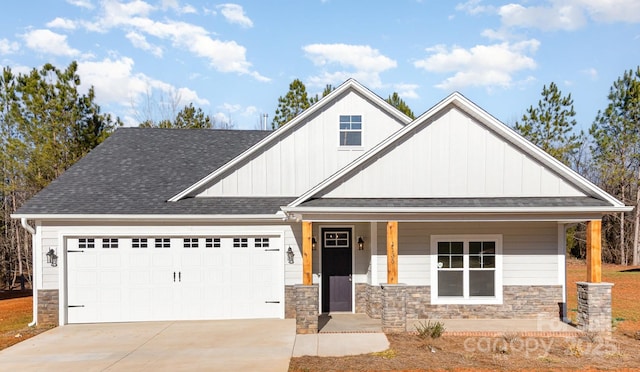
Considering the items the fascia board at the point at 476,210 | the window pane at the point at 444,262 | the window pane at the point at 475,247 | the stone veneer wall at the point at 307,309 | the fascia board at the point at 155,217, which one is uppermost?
the fascia board at the point at 476,210

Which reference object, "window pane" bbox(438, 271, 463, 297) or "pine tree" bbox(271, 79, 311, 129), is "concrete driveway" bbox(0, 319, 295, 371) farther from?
"pine tree" bbox(271, 79, 311, 129)

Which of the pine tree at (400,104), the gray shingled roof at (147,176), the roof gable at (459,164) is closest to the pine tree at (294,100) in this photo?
the pine tree at (400,104)

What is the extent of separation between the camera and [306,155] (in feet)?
45.8

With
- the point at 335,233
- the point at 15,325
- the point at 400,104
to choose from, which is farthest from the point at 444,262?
the point at 400,104

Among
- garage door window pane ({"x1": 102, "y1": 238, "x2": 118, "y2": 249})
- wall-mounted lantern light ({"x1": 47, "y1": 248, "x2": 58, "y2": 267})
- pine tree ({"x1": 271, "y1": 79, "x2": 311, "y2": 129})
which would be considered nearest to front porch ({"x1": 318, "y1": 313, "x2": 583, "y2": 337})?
garage door window pane ({"x1": 102, "y1": 238, "x2": 118, "y2": 249})

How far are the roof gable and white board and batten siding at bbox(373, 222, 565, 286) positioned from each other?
3.58 ft

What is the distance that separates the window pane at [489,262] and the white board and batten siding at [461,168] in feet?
5.81

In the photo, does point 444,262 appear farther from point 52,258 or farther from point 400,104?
point 400,104

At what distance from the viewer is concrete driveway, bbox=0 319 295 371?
8531 millimetres

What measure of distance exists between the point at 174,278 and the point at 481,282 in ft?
26.4

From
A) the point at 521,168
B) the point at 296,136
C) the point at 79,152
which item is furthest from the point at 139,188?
the point at 79,152

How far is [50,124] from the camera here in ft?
76.2

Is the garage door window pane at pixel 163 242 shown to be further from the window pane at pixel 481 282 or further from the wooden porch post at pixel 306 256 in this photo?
the window pane at pixel 481 282

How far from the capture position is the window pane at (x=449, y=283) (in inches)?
485
